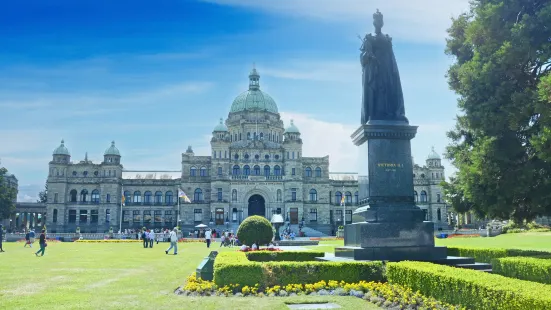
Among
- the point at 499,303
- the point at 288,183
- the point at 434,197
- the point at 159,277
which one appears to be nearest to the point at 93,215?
the point at 288,183

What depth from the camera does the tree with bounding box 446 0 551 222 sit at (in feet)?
51.6

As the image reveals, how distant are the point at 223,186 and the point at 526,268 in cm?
6244

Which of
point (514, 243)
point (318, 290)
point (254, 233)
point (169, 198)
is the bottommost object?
point (514, 243)

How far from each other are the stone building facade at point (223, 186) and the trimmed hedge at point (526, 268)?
196 ft

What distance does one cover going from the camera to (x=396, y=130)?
14305mm

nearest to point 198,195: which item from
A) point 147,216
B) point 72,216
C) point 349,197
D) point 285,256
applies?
point 147,216

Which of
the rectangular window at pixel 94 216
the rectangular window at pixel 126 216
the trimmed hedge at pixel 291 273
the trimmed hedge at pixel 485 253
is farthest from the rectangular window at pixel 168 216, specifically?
the trimmed hedge at pixel 291 273

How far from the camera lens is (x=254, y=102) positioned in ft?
271

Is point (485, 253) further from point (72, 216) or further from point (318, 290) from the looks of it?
point (72, 216)

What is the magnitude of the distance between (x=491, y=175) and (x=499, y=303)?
36.3ft

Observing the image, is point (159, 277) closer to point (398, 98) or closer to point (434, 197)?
point (398, 98)

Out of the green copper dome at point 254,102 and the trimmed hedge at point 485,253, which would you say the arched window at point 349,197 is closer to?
the green copper dome at point 254,102

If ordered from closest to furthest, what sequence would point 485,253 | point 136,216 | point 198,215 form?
1. point 485,253
2. point 198,215
3. point 136,216

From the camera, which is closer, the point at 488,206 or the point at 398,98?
the point at 398,98
